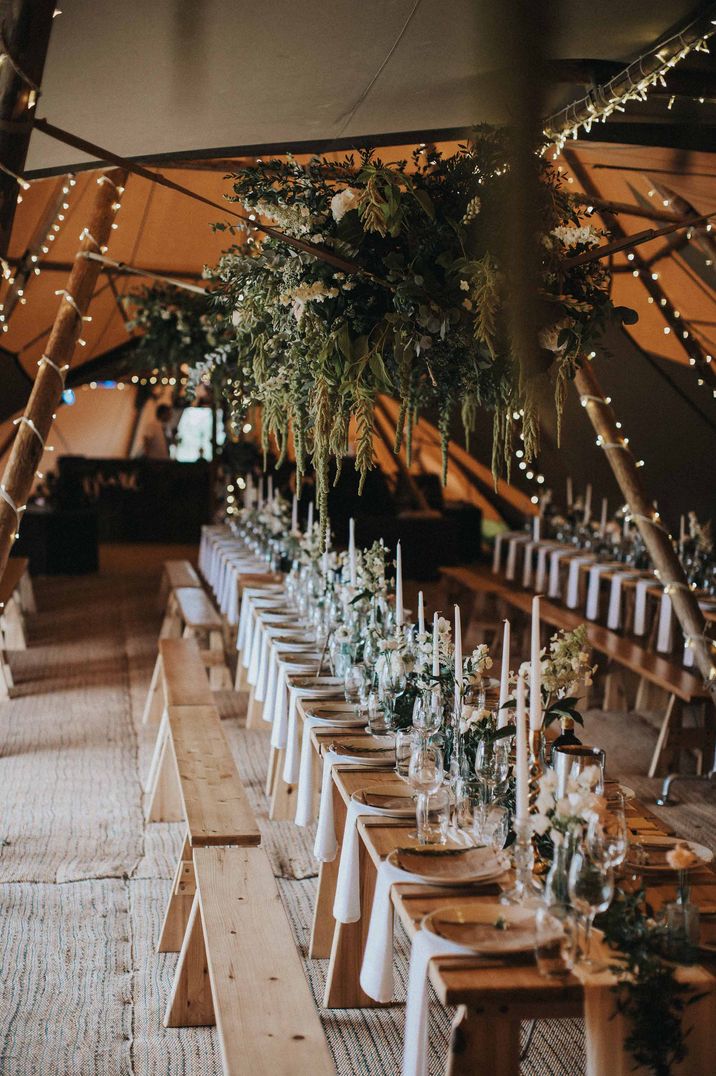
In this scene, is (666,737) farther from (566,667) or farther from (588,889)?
(588,889)

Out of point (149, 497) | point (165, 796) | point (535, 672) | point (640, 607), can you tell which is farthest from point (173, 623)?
point (149, 497)

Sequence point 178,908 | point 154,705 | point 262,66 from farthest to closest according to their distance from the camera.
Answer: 1. point 154,705
2. point 178,908
3. point 262,66

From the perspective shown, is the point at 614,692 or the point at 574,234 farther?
the point at 614,692

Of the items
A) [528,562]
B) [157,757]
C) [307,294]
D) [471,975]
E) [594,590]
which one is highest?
[307,294]

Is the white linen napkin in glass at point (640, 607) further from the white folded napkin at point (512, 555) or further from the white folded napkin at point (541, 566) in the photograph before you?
the white folded napkin at point (512, 555)

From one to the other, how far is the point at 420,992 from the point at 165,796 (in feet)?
8.92

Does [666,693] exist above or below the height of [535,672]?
below

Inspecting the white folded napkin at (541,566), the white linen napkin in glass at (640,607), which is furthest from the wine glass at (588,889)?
the white folded napkin at (541,566)

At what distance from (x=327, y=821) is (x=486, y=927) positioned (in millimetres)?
1239

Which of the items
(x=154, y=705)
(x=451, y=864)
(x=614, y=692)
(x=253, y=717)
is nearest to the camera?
(x=451, y=864)

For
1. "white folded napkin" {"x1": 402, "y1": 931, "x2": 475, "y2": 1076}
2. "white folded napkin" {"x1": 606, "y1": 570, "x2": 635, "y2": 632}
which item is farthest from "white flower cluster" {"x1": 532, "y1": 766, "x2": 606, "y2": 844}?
"white folded napkin" {"x1": 606, "y1": 570, "x2": 635, "y2": 632}

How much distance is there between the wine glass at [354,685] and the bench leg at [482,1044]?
1702mm

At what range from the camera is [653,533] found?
5.09m

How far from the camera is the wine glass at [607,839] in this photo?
1836 millimetres
